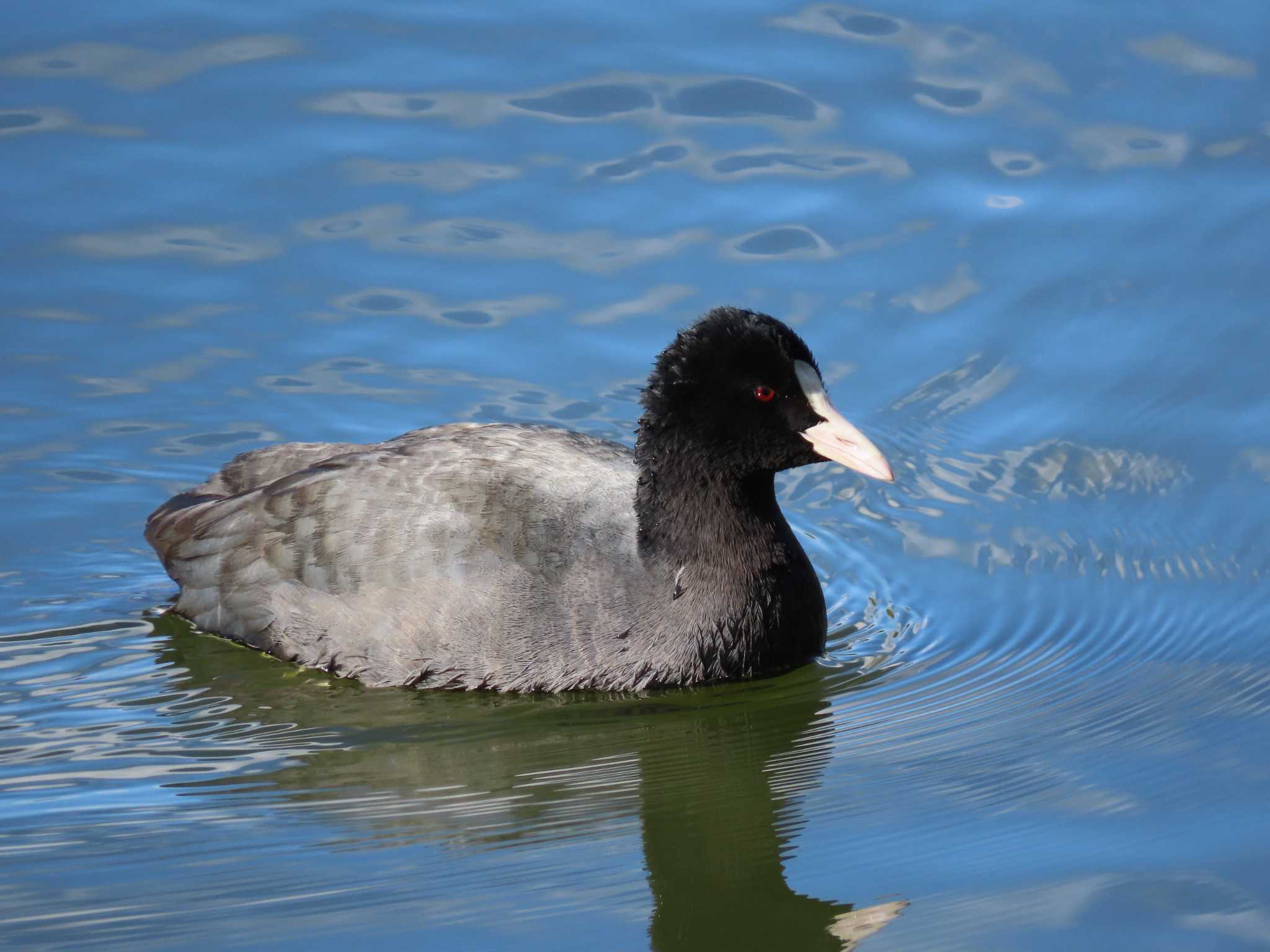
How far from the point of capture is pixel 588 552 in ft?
24.5

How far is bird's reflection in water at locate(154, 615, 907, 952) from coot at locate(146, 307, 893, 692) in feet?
0.44

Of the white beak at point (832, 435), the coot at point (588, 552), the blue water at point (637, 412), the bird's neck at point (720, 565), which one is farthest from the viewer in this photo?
the bird's neck at point (720, 565)

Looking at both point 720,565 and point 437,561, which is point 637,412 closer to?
point 720,565

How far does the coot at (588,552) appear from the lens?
728 centimetres

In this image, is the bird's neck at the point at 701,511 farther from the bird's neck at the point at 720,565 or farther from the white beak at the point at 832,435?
the white beak at the point at 832,435

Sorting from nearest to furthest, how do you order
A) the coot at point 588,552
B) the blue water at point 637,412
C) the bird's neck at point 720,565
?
the blue water at point 637,412, the coot at point 588,552, the bird's neck at point 720,565

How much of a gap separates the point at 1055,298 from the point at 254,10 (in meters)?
5.81

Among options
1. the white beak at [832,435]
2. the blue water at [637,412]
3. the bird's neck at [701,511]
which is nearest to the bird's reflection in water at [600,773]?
the blue water at [637,412]

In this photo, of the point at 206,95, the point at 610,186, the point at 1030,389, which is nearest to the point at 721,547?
the point at 1030,389

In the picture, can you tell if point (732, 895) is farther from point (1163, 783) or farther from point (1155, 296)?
point (1155, 296)

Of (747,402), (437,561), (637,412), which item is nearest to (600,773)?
(437,561)

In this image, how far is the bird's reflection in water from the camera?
5.61m

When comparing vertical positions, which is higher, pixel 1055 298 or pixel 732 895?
pixel 1055 298

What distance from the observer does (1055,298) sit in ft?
32.3
